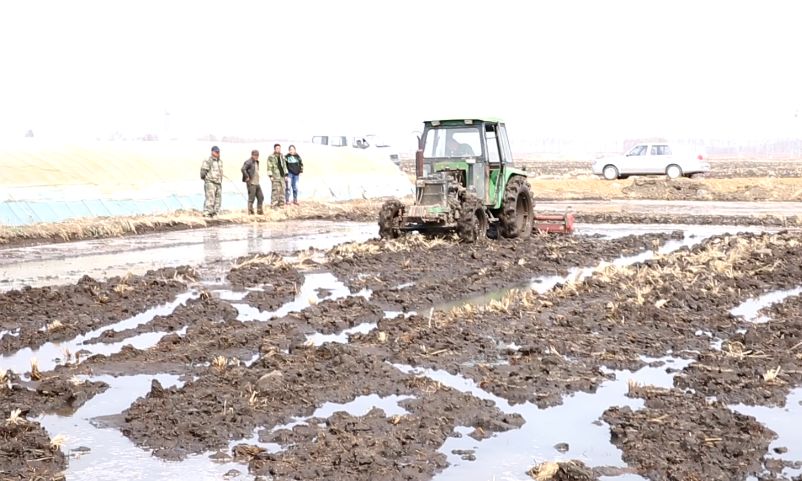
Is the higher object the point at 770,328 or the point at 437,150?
the point at 437,150

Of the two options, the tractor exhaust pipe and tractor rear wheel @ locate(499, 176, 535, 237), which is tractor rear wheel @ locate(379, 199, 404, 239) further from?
tractor rear wheel @ locate(499, 176, 535, 237)

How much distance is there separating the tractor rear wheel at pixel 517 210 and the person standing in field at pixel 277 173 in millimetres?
7492

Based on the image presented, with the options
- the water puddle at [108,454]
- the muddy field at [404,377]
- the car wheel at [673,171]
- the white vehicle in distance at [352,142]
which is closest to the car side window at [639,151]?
the car wheel at [673,171]

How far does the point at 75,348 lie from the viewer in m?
8.71

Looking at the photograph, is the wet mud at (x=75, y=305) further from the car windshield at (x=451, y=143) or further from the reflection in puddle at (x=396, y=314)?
the car windshield at (x=451, y=143)

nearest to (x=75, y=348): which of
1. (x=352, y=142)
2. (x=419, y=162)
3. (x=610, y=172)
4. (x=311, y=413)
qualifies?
(x=311, y=413)

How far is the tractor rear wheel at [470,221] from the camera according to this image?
635 inches

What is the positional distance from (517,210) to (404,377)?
10737 mm

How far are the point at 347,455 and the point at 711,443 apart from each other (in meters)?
2.18

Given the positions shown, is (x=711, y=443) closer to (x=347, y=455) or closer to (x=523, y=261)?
(x=347, y=455)

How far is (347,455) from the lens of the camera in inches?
225

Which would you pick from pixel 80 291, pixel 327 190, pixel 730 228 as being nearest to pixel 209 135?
pixel 327 190

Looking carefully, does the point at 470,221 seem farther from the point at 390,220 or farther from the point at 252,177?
the point at 252,177

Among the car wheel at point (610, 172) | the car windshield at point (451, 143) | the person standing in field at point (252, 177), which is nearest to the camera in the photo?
the car windshield at point (451, 143)
